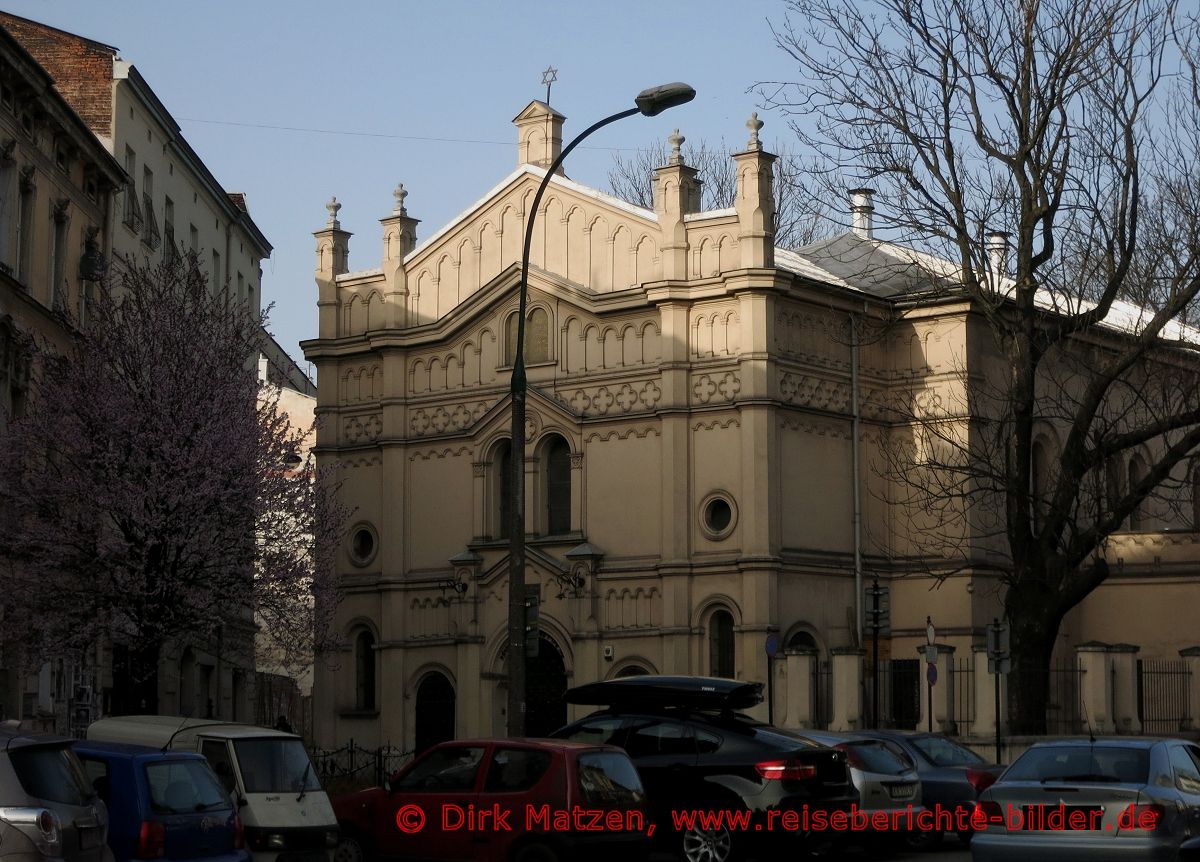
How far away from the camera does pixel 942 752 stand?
24281 millimetres

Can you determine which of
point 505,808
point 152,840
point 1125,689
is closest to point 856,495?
point 1125,689

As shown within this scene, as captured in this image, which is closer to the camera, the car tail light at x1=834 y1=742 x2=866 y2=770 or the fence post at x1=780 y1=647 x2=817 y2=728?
the car tail light at x1=834 y1=742 x2=866 y2=770

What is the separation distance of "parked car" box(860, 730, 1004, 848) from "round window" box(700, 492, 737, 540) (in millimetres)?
14753

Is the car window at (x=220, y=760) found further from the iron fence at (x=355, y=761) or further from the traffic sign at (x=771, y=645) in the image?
the iron fence at (x=355, y=761)

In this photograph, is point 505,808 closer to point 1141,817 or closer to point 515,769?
point 515,769

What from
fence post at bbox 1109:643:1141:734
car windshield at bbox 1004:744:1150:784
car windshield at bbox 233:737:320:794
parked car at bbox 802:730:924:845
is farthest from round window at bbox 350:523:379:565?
car windshield at bbox 1004:744:1150:784

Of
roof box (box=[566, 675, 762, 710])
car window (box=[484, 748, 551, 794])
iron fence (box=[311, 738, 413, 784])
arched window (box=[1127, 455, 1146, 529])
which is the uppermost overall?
arched window (box=[1127, 455, 1146, 529])

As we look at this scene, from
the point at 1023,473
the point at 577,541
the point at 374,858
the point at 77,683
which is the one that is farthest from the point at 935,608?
the point at 374,858

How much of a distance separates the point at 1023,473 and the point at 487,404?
16.7 meters

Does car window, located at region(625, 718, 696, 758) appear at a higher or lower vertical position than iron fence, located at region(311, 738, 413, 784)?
higher

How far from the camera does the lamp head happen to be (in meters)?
22.2

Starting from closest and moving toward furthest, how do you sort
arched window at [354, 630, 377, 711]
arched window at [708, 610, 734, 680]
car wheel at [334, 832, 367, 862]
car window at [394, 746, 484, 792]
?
car window at [394, 746, 484, 792] → car wheel at [334, 832, 367, 862] → arched window at [708, 610, 734, 680] → arched window at [354, 630, 377, 711]

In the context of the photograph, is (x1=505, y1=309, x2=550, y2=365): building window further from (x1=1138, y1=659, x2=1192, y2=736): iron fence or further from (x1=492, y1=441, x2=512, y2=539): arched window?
(x1=1138, y1=659, x2=1192, y2=736): iron fence

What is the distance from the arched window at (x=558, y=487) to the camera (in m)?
42.2
